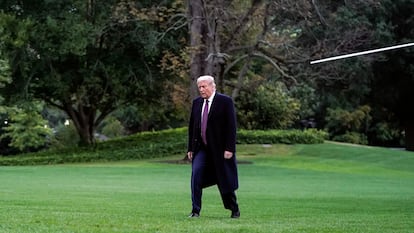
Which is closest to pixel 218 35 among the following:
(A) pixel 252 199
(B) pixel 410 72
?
(B) pixel 410 72

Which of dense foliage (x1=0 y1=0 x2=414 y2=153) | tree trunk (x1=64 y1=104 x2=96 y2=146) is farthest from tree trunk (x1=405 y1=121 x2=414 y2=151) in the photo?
tree trunk (x1=64 y1=104 x2=96 y2=146)

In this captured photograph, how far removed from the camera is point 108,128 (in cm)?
7056

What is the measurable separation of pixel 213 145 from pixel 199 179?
0.49 meters

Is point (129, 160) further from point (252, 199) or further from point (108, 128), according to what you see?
point (108, 128)

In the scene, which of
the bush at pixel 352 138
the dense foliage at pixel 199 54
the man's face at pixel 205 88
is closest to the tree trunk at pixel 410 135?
the dense foliage at pixel 199 54

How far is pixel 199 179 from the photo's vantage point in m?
10.9

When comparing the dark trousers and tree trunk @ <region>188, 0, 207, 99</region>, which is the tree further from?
the dark trousers

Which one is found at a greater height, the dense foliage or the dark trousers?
the dense foliage

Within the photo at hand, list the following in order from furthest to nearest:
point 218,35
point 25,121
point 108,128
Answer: point 108,128 → point 25,121 → point 218,35

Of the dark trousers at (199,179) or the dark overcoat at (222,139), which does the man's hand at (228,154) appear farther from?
the dark trousers at (199,179)

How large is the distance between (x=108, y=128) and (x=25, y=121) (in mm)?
13689

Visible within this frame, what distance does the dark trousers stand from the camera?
1091 centimetres


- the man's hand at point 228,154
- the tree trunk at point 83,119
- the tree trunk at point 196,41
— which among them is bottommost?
the man's hand at point 228,154

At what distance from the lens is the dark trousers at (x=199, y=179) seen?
10914mm
